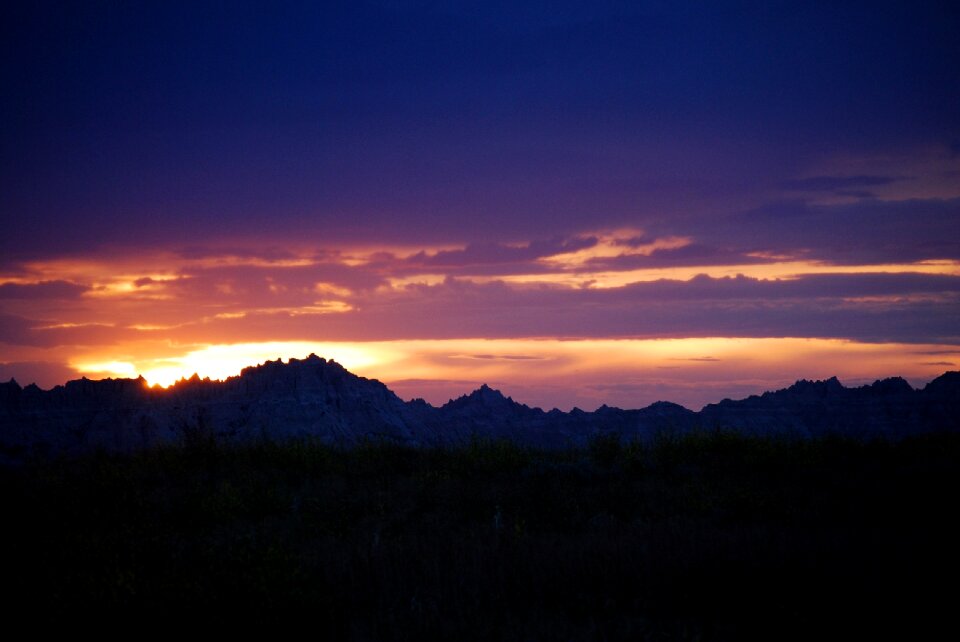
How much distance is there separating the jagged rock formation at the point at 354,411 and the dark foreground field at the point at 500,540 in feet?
89.8

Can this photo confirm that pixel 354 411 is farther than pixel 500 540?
Yes

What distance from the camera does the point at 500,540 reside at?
9.81 metres

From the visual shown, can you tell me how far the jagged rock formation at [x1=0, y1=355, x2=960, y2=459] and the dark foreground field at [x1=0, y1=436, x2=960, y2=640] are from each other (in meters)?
27.4

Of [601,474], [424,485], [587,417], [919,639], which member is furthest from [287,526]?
[587,417]

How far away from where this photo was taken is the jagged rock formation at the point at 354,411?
45.3 meters

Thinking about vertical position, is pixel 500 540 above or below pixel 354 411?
below

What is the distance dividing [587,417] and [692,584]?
52271 millimetres

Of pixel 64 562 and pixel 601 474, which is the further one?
pixel 601 474

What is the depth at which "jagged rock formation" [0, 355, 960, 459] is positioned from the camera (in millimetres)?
45312

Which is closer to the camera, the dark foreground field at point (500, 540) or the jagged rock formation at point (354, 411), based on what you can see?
the dark foreground field at point (500, 540)

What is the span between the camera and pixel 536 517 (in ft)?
38.8

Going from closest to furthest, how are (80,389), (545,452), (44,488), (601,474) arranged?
1. (44,488)
2. (601,474)
3. (545,452)
4. (80,389)

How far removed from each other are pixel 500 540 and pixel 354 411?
6481 cm

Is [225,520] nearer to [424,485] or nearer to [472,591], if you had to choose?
Result: [424,485]
